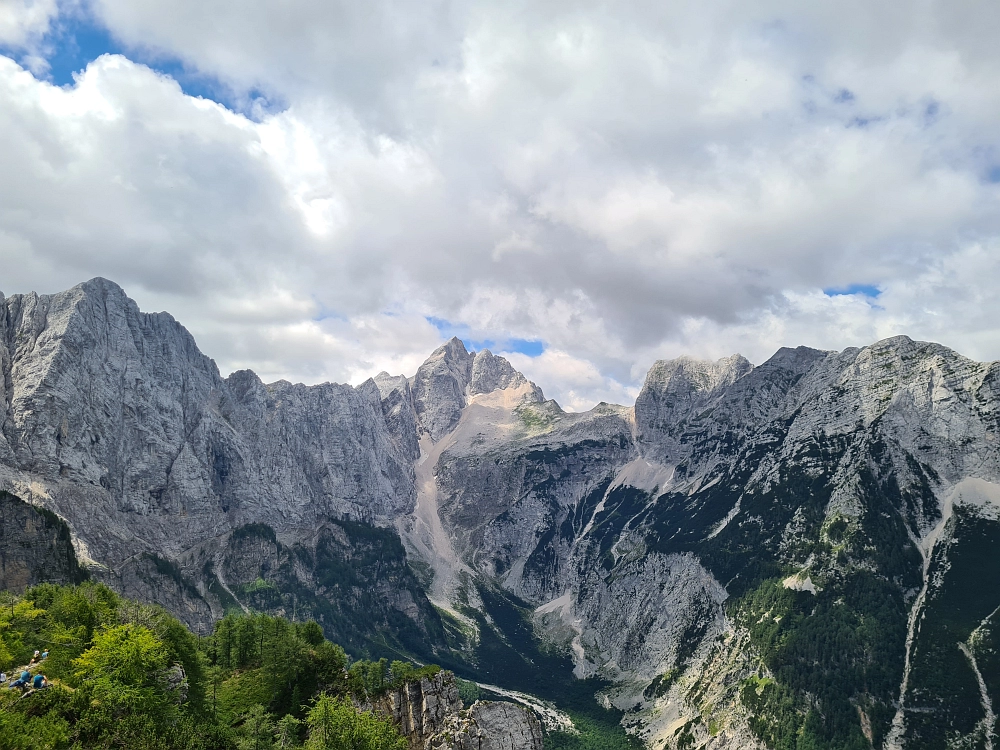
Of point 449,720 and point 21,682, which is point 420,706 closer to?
point 449,720

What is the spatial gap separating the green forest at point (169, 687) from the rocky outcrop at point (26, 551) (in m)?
115

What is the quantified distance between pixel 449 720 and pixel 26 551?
17610cm

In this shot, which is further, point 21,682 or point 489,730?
point 489,730

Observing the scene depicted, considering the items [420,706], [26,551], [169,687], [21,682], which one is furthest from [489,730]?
[26,551]

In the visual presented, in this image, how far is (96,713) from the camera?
5200cm

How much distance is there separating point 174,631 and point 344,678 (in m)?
22.6

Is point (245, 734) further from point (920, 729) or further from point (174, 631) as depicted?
point (920, 729)

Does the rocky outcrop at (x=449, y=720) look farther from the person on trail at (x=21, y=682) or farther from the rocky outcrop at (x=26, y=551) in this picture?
the rocky outcrop at (x=26, y=551)

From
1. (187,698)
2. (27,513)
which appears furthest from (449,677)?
(27,513)

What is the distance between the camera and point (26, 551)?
190 metres

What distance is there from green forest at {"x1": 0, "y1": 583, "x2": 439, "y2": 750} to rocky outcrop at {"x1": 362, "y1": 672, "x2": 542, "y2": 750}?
116 inches

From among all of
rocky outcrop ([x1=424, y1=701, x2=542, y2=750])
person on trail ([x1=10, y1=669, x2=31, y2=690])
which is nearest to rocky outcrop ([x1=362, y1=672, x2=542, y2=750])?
rocky outcrop ([x1=424, y1=701, x2=542, y2=750])

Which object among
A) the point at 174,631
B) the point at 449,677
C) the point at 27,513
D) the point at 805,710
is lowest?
the point at 805,710

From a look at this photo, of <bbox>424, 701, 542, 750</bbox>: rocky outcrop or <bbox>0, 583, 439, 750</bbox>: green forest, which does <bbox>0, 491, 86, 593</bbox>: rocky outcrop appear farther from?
<bbox>424, 701, 542, 750</bbox>: rocky outcrop
